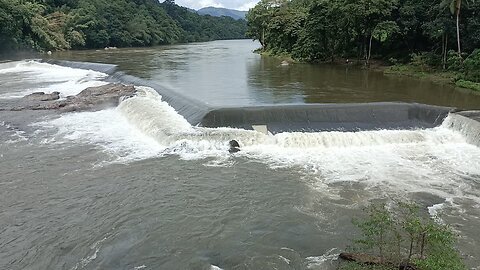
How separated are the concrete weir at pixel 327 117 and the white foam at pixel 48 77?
10.6 metres

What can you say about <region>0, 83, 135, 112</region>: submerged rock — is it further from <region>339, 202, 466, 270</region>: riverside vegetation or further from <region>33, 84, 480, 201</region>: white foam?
<region>339, 202, 466, 270</region>: riverside vegetation

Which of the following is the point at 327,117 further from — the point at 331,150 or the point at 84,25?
the point at 84,25

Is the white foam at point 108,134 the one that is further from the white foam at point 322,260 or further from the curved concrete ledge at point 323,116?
the white foam at point 322,260

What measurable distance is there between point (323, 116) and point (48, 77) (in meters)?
21.2

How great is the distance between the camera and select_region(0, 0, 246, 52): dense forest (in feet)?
139

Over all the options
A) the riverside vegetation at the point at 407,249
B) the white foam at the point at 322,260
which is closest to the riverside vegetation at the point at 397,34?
the riverside vegetation at the point at 407,249

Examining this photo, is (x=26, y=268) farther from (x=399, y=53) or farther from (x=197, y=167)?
(x=399, y=53)

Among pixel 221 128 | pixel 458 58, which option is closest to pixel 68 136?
pixel 221 128

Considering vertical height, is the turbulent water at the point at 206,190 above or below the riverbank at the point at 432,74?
below

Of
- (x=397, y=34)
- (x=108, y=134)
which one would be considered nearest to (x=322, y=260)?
(x=108, y=134)

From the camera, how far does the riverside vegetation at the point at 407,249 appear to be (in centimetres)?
528

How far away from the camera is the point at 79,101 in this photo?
18312mm

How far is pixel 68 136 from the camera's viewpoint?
45.4 ft

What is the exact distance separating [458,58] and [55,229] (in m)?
20.2
